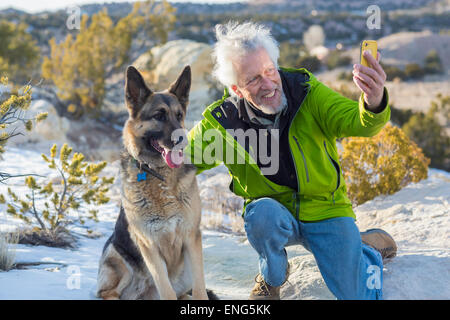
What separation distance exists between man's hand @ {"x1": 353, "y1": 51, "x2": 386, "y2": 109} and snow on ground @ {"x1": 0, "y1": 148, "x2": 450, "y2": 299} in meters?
1.42

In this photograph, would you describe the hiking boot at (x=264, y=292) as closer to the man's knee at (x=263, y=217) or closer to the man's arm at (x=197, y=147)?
the man's knee at (x=263, y=217)

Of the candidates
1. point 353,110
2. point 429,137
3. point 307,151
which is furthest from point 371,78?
point 429,137

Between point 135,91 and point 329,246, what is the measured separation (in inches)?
63.5

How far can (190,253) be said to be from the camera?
3051 millimetres

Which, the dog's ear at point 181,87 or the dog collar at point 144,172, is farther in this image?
the dog's ear at point 181,87

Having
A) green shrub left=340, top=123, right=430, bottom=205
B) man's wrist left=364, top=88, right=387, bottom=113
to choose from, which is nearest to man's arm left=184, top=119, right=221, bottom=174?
man's wrist left=364, top=88, right=387, bottom=113

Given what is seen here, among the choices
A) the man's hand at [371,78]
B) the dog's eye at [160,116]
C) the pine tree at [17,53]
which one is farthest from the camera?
the pine tree at [17,53]

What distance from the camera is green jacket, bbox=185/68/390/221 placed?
3006 mm

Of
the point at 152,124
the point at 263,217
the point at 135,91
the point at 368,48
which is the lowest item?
the point at 263,217

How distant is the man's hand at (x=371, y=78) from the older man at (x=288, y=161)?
371mm

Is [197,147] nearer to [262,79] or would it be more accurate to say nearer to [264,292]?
[262,79]

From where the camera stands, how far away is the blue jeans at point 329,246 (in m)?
2.95

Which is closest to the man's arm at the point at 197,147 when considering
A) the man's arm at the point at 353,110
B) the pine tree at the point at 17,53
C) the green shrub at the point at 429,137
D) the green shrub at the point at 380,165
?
the man's arm at the point at 353,110

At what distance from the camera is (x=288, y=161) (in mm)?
3070
